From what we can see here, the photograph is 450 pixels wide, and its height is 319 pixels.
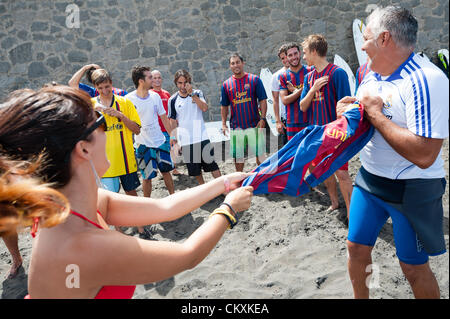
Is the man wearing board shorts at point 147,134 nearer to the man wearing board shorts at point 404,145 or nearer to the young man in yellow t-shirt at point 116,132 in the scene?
the young man in yellow t-shirt at point 116,132

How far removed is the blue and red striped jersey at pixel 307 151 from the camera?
7.41 feet

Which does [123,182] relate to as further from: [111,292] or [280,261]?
[111,292]

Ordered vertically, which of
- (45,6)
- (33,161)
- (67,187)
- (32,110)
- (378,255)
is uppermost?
(45,6)

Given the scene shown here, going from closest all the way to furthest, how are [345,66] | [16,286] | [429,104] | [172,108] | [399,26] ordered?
1. [429,104]
2. [399,26]
3. [16,286]
4. [172,108]
5. [345,66]

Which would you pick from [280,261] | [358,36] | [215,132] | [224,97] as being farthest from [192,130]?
[358,36]

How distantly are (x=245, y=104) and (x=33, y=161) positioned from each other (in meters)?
4.51

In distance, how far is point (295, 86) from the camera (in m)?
5.16

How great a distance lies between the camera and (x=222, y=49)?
8.82 metres

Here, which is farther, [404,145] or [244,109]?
[244,109]

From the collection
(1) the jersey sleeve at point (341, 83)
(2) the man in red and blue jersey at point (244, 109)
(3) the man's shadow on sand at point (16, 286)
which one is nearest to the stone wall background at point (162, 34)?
(2) the man in red and blue jersey at point (244, 109)

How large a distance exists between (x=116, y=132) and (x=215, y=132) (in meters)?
4.34

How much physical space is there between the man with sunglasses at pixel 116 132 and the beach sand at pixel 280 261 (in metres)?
0.84
